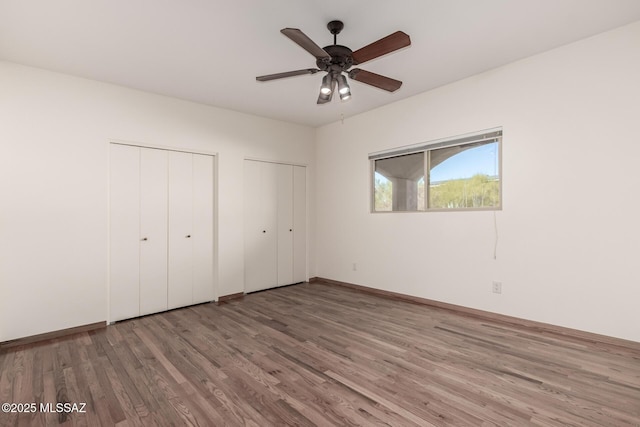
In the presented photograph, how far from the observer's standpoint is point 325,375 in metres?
2.34

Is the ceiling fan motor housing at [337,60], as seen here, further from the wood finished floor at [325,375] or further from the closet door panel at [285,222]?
the closet door panel at [285,222]

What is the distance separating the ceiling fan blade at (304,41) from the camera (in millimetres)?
2024

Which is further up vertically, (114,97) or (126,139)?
(114,97)

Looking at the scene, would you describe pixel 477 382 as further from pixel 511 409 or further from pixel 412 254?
pixel 412 254

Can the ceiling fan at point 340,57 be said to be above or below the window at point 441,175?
above

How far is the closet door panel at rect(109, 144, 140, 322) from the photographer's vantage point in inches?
145

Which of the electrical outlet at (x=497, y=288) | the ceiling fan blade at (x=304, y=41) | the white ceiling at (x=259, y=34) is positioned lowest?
the electrical outlet at (x=497, y=288)

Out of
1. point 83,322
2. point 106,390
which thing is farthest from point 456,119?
point 83,322

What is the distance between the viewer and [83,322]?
343 centimetres

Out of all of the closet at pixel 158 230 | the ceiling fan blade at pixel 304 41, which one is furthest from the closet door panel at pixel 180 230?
the ceiling fan blade at pixel 304 41

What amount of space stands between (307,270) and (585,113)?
436cm

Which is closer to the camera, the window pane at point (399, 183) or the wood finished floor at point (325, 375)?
the wood finished floor at point (325, 375)

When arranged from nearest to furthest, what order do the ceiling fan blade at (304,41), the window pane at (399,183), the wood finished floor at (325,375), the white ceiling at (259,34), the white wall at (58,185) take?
the wood finished floor at (325,375)
the ceiling fan blade at (304,41)
the white ceiling at (259,34)
the white wall at (58,185)
the window pane at (399,183)

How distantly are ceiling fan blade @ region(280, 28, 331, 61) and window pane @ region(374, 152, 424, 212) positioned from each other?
94.0 inches
